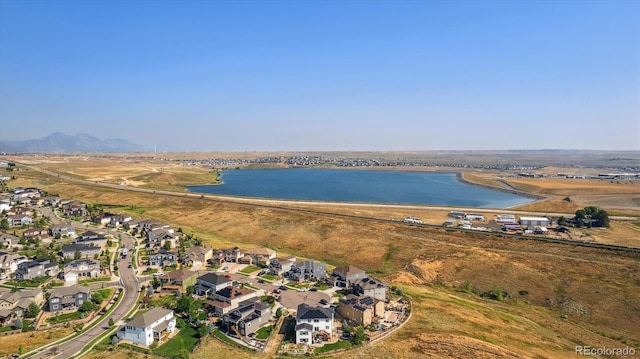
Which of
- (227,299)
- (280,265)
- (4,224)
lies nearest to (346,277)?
(280,265)

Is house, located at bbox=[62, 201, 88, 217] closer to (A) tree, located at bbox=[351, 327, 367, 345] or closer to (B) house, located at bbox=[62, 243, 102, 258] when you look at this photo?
(B) house, located at bbox=[62, 243, 102, 258]

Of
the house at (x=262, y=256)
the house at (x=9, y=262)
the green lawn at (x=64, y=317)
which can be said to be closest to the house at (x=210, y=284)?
the house at (x=262, y=256)

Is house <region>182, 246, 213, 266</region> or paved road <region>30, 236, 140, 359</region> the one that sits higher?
house <region>182, 246, 213, 266</region>

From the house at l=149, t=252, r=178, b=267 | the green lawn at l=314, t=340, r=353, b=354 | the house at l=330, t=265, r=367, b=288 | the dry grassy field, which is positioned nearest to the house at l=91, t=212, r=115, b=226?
the dry grassy field

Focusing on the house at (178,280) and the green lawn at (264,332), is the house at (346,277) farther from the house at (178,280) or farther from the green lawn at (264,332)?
the house at (178,280)

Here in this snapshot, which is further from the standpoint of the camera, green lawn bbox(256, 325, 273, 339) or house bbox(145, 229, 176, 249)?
house bbox(145, 229, 176, 249)

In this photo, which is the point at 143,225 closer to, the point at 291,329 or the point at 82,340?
the point at 82,340

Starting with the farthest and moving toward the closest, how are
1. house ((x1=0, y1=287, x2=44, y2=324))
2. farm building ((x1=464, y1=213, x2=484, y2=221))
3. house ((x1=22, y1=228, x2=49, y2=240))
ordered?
1. farm building ((x1=464, y1=213, x2=484, y2=221))
2. house ((x1=22, y1=228, x2=49, y2=240))
3. house ((x1=0, y1=287, x2=44, y2=324))
